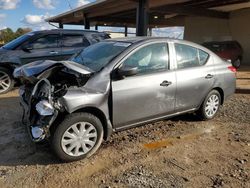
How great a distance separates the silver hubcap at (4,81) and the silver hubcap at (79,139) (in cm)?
521

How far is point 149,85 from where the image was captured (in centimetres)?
475

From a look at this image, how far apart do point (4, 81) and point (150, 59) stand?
523 centimetres

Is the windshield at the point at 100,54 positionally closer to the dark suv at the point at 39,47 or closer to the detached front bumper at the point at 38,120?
the detached front bumper at the point at 38,120

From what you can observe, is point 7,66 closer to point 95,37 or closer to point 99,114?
point 95,37

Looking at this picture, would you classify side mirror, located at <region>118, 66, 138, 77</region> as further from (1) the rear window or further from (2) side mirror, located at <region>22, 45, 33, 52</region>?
(1) the rear window

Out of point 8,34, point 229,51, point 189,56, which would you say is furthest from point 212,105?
point 8,34

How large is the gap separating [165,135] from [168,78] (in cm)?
97

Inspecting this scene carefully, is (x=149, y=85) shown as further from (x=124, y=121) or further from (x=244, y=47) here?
(x=244, y=47)

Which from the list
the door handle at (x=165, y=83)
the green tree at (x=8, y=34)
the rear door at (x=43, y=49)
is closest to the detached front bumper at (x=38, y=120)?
the door handle at (x=165, y=83)

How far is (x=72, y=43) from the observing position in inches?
376

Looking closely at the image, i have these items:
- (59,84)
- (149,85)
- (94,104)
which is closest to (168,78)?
(149,85)

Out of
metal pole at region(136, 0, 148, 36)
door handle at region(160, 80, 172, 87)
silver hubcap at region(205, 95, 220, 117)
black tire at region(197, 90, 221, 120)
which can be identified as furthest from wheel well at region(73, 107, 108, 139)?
metal pole at region(136, 0, 148, 36)

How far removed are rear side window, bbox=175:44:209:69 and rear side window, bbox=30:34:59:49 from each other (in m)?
5.06

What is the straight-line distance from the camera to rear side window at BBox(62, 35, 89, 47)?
948cm
